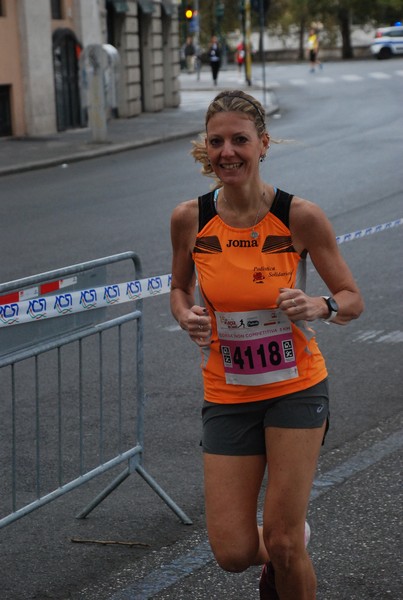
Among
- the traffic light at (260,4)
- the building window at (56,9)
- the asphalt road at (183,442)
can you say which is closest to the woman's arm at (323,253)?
the asphalt road at (183,442)

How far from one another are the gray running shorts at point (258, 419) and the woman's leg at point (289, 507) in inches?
1.8

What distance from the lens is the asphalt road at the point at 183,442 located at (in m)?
4.64

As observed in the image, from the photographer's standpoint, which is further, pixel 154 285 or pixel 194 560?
pixel 154 285

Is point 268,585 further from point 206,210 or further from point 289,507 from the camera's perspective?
point 206,210

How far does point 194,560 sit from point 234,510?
0.96 meters

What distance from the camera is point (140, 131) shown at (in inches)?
1140

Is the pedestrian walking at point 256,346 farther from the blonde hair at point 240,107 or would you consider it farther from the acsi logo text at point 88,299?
the acsi logo text at point 88,299

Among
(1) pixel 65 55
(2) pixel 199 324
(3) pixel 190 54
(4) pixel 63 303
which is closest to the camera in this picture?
(2) pixel 199 324

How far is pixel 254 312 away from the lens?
13.0 ft

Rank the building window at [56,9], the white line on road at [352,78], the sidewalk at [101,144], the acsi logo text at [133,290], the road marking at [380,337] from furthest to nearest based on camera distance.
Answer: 1. the white line on road at [352,78]
2. the building window at [56,9]
3. the sidewalk at [101,144]
4. the road marking at [380,337]
5. the acsi logo text at [133,290]

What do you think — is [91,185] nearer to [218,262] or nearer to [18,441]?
[18,441]

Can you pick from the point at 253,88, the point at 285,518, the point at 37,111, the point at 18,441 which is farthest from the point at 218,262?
the point at 253,88

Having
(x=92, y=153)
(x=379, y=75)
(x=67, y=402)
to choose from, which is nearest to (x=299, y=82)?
(x=379, y=75)

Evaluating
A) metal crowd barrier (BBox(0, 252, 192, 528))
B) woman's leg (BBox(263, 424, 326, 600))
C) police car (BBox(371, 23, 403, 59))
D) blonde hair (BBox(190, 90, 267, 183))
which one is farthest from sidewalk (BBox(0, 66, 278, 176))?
police car (BBox(371, 23, 403, 59))
